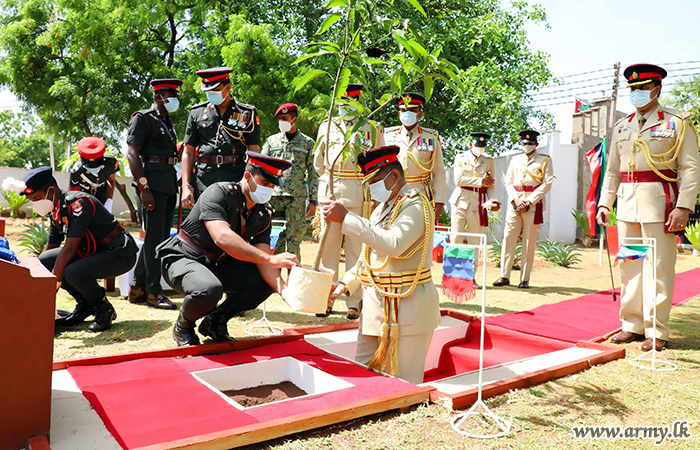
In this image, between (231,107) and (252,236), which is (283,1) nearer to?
(231,107)

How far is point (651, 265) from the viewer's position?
4.05 m

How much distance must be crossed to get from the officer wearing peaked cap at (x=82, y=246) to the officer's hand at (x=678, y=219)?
425 centimetres

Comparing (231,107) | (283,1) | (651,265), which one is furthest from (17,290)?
(283,1)

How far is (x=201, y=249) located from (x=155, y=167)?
1621 mm

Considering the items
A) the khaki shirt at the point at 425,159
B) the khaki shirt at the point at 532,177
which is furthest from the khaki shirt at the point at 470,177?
the khaki shirt at the point at 425,159

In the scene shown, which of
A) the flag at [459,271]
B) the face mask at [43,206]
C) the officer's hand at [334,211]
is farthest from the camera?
the face mask at [43,206]

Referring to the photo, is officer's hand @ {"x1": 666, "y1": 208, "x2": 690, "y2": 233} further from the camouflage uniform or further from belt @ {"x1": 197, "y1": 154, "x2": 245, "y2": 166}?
belt @ {"x1": 197, "y1": 154, "x2": 245, "y2": 166}

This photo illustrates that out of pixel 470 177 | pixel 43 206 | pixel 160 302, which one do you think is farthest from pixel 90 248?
pixel 470 177

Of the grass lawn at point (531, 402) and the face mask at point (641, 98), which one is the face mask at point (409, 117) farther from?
the grass lawn at point (531, 402)

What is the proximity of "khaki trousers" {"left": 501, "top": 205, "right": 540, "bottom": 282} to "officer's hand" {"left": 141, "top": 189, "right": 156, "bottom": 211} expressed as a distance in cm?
479

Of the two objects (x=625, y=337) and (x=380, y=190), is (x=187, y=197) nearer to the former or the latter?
(x=380, y=190)

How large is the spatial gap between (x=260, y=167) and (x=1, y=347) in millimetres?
1725

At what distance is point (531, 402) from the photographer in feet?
9.17

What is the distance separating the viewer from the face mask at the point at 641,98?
4.06m
